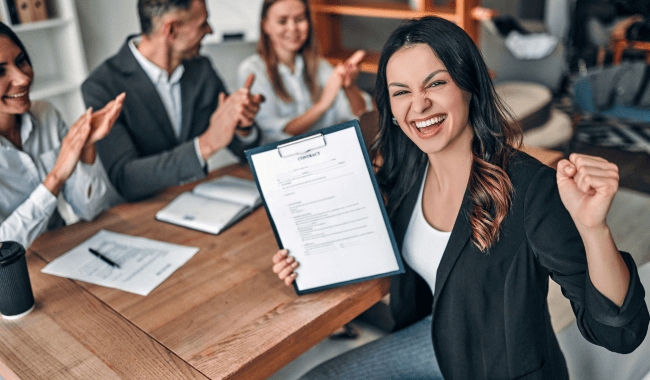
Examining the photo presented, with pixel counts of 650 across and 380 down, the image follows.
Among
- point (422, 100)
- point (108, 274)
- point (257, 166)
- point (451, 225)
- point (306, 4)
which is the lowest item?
point (108, 274)

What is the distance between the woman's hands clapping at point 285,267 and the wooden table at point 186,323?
5 centimetres

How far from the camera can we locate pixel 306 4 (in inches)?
101

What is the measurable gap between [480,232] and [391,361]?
0.47 metres

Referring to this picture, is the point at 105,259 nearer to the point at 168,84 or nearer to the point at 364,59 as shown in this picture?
the point at 168,84

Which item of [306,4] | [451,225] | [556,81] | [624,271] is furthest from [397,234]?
[556,81]

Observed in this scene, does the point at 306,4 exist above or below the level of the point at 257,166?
above

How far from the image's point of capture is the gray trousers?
4.56 feet

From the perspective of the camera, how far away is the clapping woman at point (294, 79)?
8.09 ft

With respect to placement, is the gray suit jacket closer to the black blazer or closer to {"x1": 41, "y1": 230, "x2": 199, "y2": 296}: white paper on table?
{"x1": 41, "y1": 230, "x2": 199, "y2": 296}: white paper on table

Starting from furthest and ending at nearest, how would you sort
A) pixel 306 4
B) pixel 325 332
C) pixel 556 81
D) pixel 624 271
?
pixel 556 81
pixel 306 4
pixel 325 332
pixel 624 271

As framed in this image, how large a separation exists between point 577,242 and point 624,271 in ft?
0.32

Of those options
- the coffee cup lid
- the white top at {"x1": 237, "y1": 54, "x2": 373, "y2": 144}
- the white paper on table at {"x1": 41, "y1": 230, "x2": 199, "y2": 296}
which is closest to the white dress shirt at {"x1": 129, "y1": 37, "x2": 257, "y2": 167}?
the white top at {"x1": 237, "y1": 54, "x2": 373, "y2": 144}

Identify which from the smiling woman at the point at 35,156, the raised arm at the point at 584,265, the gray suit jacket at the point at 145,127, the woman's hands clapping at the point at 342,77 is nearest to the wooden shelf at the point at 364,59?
the woman's hands clapping at the point at 342,77

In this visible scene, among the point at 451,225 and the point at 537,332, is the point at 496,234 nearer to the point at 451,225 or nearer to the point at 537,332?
the point at 451,225
